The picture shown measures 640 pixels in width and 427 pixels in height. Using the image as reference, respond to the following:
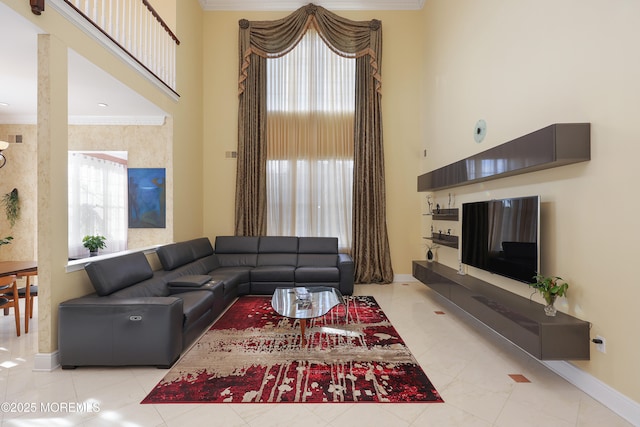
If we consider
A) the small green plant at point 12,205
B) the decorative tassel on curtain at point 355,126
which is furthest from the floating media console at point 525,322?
the small green plant at point 12,205

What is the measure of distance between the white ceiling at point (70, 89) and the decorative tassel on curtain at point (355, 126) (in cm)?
168

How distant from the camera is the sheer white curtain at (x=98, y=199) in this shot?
532 cm

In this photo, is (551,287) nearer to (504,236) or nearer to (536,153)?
(504,236)

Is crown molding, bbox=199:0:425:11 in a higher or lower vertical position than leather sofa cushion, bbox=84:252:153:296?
higher

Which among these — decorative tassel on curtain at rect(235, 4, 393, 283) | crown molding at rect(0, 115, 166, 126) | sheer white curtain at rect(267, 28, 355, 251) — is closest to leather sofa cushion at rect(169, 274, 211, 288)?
decorative tassel on curtain at rect(235, 4, 393, 283)

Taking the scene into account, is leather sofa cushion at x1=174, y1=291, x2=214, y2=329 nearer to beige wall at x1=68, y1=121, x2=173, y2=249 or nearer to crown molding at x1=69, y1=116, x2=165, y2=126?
beige wall at x1=68, y1=121, x2=173, y2=249

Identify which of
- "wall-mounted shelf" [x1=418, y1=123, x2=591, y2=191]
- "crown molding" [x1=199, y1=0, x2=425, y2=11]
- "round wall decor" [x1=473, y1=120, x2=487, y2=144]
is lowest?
"wall-mounted shelf" [x1=418, y1=123, x2=591, y2=191]

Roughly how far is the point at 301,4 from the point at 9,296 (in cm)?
626

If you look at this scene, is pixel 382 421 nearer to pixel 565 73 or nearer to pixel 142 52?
pixel 565 73

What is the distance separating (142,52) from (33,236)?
3.74 metres

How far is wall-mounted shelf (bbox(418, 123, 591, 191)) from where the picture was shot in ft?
7.32

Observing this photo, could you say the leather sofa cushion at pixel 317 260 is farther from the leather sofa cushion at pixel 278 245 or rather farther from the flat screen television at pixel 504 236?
the flat screen television at pixel 504 236

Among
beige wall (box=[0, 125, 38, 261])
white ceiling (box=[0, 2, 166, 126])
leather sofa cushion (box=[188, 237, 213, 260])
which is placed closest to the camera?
white ceiling (box=[0, 2, 166, 126])

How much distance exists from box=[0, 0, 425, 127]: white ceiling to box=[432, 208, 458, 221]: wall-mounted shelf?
4004 mm
